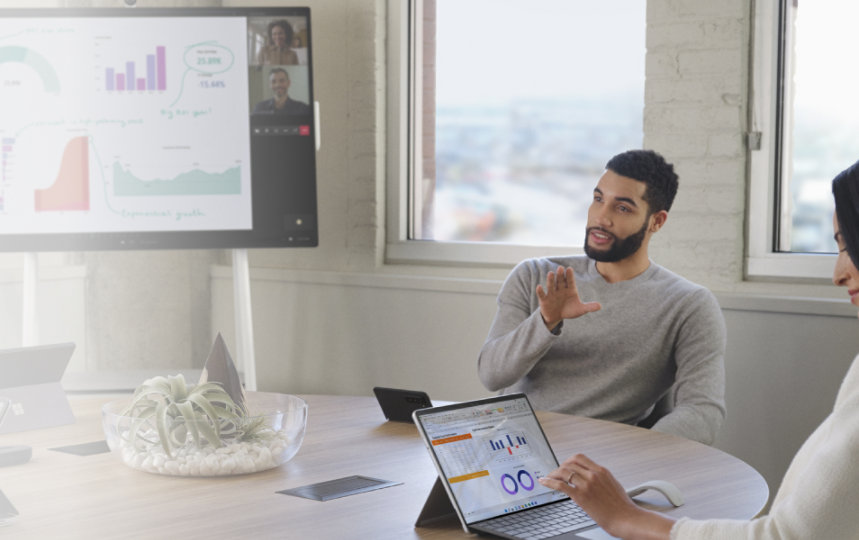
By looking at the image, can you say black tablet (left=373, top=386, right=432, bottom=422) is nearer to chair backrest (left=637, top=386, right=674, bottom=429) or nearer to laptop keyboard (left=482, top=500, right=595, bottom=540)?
laptop keyboard (left=482, top=500, right=595, bottom=540)

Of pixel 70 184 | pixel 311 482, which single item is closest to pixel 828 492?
pixel 311 482

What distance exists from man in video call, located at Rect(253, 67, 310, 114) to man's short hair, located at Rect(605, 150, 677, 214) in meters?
1.20

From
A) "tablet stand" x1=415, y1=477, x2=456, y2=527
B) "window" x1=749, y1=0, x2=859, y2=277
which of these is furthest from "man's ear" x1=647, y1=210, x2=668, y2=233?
"tablet stand" x1=415, y1=477, x2=456, y2=527

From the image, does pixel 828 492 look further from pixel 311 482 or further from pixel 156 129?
pixel 156 129

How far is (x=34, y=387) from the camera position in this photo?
200 centimetres

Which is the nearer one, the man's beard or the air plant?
the air plant

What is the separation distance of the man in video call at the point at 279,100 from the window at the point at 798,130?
1491 millimetres

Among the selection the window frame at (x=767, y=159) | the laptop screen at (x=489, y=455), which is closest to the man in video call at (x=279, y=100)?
the window frame at (x=767, y=159)

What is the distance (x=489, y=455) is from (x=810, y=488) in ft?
1.54

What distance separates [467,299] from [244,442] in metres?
1.88

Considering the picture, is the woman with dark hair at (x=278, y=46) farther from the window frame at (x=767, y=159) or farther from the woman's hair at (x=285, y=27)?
the window frame at (x=767, y=159)

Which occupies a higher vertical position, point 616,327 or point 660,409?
point 616,327

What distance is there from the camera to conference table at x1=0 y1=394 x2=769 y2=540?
1.36m

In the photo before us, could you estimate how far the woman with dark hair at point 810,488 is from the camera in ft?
3.67
